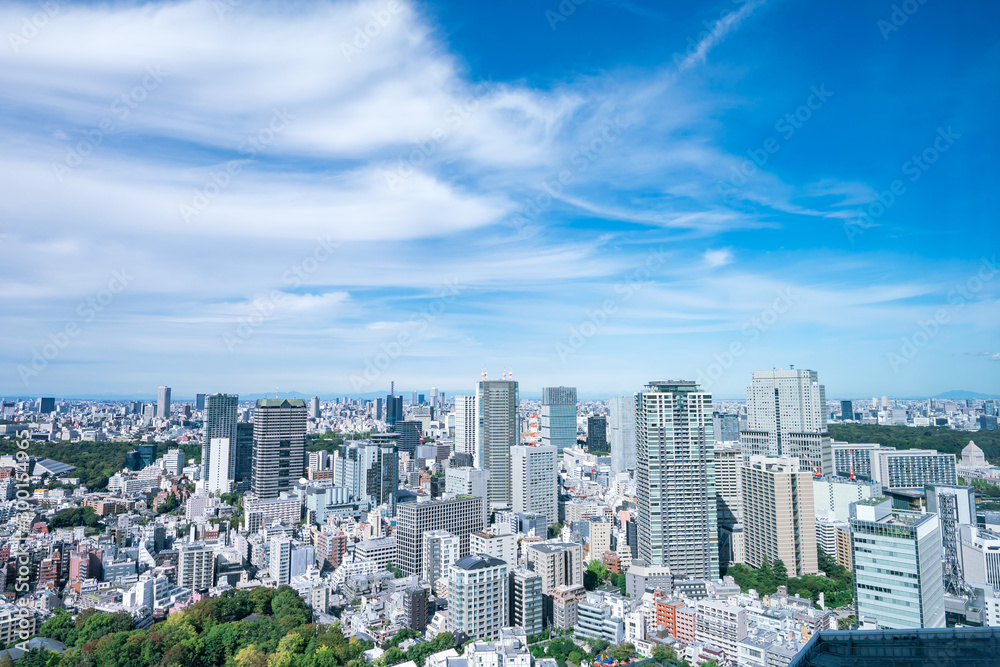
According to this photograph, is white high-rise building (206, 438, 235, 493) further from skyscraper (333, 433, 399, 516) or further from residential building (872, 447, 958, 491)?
residential building (872, 447, 958, 491)

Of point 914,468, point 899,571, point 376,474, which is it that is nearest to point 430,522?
point 376,474

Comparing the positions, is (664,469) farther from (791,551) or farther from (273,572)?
(273,572)

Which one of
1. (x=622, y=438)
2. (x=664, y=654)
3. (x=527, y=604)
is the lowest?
(x=664, y=654)

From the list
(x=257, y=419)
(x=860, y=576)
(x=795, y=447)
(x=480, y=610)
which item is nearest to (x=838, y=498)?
(x=795, y=447)

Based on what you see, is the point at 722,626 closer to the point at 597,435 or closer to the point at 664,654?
the point at 664,654

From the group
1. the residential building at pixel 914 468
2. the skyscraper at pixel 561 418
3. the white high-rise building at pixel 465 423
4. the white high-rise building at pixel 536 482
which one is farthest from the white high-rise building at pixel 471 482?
the skyscraper at pixel 561 418

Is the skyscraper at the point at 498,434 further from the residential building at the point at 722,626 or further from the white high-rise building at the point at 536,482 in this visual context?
the residential building at the point at 722,626
